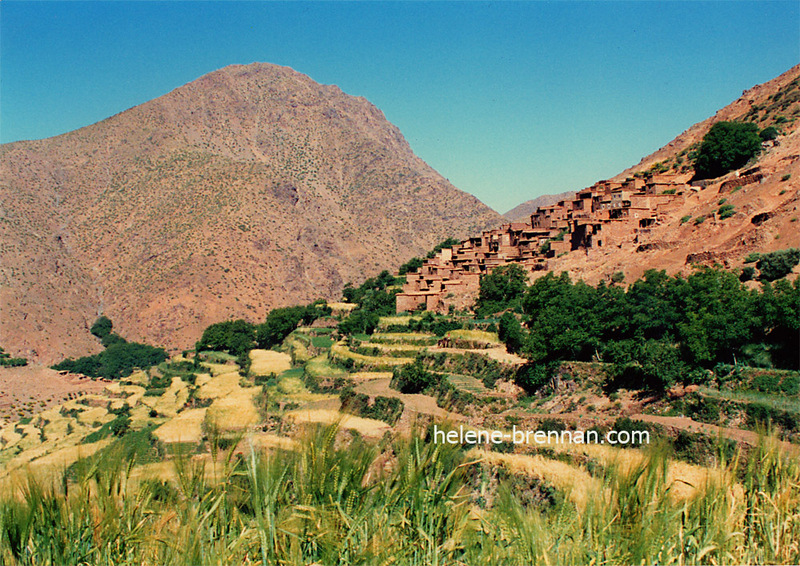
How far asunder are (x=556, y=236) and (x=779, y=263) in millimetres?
20809

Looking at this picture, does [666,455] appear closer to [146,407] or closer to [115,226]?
[146,407]

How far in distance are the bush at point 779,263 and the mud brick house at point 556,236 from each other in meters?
10.5

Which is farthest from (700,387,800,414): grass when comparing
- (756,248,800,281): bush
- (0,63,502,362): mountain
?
(0,63,502,362): mountain

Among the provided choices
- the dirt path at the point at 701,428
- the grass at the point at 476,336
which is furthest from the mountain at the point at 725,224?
the dirt path at the point at 701,428

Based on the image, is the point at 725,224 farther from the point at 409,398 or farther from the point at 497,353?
the point at 409,398

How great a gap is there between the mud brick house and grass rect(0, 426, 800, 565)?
29.2 metres

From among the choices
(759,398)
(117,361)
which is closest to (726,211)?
(759,398)

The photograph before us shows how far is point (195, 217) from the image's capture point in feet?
320

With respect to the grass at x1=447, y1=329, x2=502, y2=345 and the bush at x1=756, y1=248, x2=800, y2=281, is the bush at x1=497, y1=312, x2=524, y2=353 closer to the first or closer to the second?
the grass at x1=447, y1=329, x2=502, y2=345

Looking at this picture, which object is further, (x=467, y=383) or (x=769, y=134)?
(x=769, y=134)

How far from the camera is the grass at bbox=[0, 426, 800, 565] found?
21.2 feet

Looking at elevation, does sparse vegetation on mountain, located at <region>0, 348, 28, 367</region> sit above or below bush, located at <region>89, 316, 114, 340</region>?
below

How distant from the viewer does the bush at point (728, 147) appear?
41.1 meters

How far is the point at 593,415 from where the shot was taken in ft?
71.1
